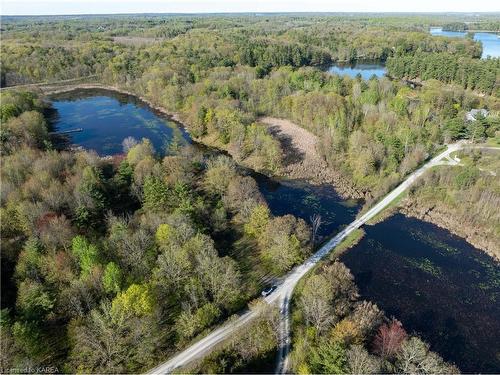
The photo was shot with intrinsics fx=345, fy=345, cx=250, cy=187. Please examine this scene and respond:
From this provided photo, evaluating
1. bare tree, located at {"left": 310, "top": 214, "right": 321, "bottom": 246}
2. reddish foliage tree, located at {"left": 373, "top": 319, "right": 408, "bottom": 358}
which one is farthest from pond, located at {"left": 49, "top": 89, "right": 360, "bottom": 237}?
reddish foliage tree, located at {"left": 373, "top": 319, "right": 408, "bottom": 358}

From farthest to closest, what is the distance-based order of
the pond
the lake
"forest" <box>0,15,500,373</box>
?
the pond < the lake < "forest" <box>0,15,500,373</box>

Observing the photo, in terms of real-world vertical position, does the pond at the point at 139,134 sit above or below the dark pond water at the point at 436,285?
above

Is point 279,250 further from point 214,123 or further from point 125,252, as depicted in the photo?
point 214,123

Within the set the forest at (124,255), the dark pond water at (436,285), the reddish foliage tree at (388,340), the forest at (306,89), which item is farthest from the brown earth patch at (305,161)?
the reddish foliage tree at (388,340)

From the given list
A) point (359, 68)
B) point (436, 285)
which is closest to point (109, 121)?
point (436, 285)

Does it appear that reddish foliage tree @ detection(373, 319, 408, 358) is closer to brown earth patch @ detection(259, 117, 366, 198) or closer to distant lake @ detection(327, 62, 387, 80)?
brown earth patch @ detection(259, 117, 366, 198)

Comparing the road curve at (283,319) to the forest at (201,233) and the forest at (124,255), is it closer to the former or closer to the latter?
the forest at (201,233)
